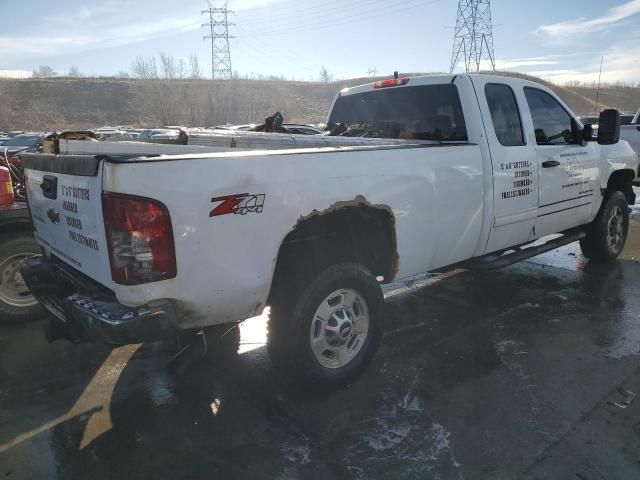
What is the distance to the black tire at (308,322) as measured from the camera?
297cm

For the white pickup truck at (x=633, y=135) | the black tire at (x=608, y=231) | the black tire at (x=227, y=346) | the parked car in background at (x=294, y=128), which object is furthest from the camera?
the white pickup truck at (x=633, y=135)

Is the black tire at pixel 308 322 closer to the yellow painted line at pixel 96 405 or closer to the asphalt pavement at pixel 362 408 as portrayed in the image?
the asphalt pavement at pixel 362 408

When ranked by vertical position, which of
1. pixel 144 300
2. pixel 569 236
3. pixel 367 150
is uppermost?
pixel 367 150

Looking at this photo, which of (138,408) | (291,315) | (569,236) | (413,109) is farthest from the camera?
(569,236)

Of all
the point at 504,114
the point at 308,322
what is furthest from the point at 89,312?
the point at 504,114

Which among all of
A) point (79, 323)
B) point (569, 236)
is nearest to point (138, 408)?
point (79, 323)

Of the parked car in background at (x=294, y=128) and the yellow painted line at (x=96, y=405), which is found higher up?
the parked car in background at (x=294, y=128)

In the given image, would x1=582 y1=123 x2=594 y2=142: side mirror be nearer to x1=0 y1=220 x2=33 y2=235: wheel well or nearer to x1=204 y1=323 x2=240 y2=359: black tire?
x1=204 y1=323 x2=240 y2=359: black tire

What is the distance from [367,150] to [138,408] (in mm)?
2211

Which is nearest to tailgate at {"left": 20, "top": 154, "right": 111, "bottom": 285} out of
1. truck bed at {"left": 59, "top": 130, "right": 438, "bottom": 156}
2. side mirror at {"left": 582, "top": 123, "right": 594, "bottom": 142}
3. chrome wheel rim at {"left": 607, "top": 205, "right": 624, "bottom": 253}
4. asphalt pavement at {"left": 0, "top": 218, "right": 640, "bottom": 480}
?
truck bed at {"left": 59, "top": 130, "right": 438, "bottom": 156}

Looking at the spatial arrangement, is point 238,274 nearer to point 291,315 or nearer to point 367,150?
point 291,315

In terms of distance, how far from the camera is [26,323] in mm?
4578

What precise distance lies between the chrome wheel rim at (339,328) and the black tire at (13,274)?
9.55 ft

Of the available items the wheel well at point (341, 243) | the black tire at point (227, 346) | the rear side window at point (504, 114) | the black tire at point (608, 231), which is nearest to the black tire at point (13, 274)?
the black tire at point (227, 346)
